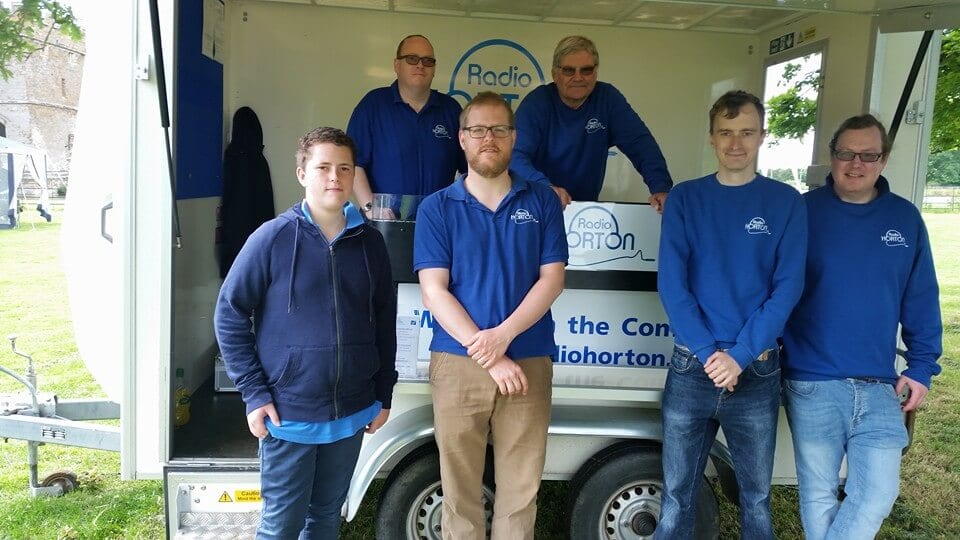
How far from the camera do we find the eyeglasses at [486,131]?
2.19 metres

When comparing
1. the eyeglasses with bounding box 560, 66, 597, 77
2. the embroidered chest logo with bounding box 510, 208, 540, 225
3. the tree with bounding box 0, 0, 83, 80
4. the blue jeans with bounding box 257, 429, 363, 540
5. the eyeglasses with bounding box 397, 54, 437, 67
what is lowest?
the blue jeans with bounding box 257, 429, 363, 540

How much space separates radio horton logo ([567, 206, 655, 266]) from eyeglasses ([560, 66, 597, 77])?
60cm

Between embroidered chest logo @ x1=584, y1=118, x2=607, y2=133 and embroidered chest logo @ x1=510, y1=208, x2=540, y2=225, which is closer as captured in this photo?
embroidered chest logo @ x1=510, y1=208, x2=540, y2=225

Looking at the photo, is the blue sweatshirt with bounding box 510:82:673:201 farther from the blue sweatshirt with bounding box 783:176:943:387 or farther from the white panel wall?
the white panel wall

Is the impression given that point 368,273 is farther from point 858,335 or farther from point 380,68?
point 380,68

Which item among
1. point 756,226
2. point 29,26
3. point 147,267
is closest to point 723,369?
point 756,226

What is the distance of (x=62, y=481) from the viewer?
12.7 ft

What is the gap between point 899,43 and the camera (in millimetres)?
3084

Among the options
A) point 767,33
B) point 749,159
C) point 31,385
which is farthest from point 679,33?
point 31,385

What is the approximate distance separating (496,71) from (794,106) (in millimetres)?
1827

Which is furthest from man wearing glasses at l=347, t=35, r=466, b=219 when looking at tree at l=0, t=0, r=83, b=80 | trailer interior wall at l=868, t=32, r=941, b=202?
trailer interior wall at l=868, t=32, r=941, b=202

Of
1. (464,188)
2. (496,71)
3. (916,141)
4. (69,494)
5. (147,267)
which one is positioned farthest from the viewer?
(496,71)

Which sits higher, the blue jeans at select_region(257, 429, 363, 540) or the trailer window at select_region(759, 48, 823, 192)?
the trailer window at select_region(759, 48, 823, 192)

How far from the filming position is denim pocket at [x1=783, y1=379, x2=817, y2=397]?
94.7 inches
